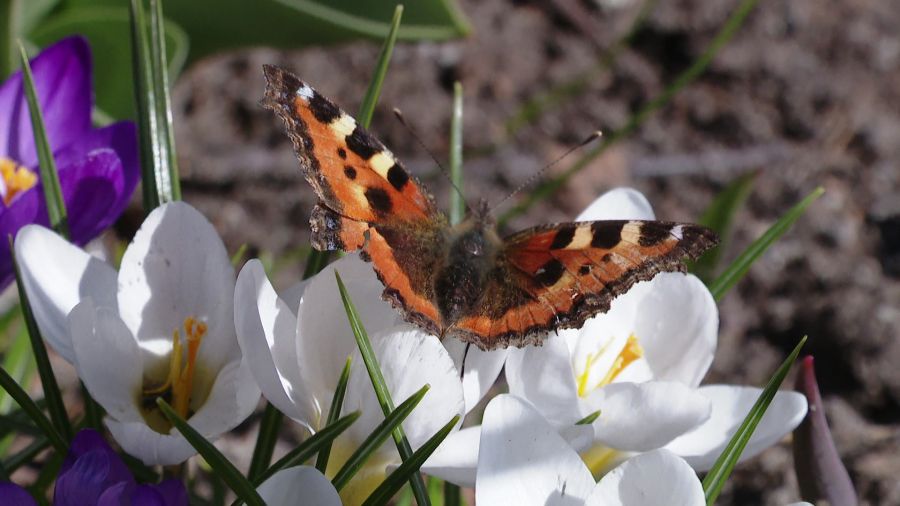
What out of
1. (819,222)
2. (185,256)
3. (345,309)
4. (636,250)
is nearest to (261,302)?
(345,309)

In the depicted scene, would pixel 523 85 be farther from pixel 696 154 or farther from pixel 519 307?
pixel 519 307

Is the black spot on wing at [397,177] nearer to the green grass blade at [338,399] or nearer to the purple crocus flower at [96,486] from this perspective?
the green grass blade at [338,399]

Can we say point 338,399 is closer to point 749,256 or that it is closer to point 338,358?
point 338,358

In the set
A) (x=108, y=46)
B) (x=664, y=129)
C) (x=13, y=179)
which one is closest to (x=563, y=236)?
(x=13, y=179)

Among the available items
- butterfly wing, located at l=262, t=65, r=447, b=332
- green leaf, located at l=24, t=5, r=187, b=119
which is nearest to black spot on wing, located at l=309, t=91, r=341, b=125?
butterfly wing, located at l=262, t=65, r=447, b=332

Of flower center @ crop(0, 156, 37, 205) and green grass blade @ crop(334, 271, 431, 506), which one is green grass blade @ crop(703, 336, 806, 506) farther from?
flower center @ crop(0, 156, 37, 205)
